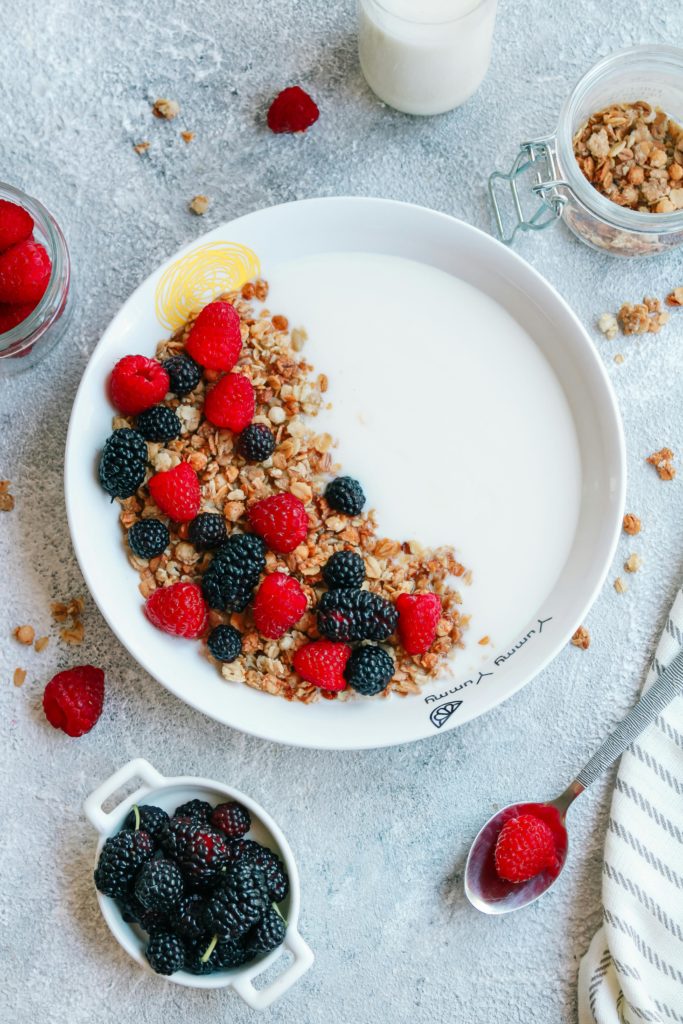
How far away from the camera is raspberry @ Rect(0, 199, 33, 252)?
1038 mm

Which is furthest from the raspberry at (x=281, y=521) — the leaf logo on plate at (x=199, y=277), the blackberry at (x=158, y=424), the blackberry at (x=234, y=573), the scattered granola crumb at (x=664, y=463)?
the scattered granola crumb at (x=664, y=463)

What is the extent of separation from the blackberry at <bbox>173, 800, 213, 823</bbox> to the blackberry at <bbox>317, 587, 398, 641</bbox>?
0.24m

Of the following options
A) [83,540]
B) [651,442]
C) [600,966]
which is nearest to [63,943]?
[83,540]

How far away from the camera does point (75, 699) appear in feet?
3.56

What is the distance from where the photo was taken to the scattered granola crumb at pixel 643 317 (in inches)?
45.4

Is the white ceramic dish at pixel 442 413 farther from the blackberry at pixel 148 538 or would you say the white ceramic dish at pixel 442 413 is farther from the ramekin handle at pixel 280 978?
the ramekin handle at pixel 280 978

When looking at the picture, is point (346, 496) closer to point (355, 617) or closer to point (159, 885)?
point (355, 617)

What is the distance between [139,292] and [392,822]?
26.6 inches

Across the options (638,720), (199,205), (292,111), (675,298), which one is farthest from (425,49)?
(638,720)

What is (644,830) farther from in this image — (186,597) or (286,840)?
(186,597)

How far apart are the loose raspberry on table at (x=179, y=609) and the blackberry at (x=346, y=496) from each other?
0.58 ft

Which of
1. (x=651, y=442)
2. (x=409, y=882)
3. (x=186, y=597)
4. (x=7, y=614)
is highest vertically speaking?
(x=651, y=442)

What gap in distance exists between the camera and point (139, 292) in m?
1.04

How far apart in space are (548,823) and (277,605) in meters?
0.43
